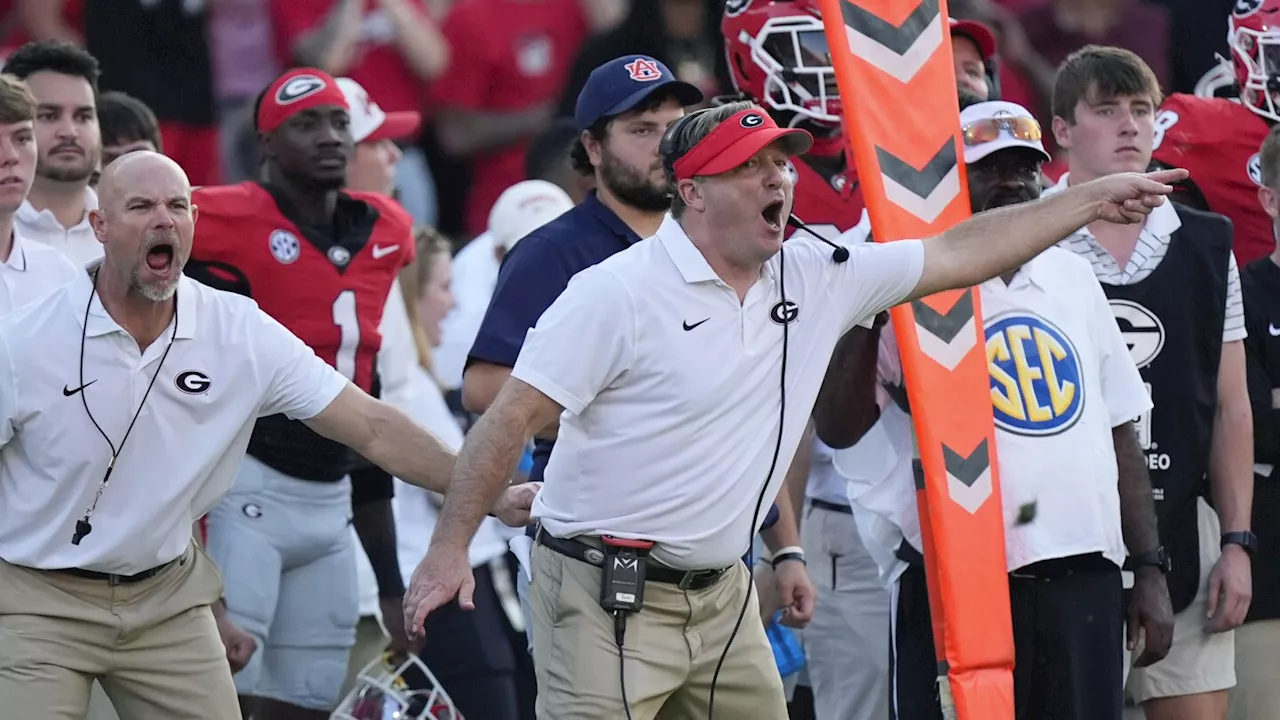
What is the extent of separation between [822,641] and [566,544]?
2009mm

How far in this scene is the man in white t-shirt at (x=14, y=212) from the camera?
20.5 feet

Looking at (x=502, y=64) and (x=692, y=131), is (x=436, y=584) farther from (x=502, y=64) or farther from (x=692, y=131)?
(x=502, y=64)

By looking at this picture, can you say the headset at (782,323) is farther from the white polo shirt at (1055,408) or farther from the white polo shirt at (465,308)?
the white polo shirt at (465,308)

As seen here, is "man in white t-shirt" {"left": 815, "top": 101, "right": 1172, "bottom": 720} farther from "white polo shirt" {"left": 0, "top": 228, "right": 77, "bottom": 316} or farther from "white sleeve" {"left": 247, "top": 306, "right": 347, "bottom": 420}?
"white polo shirt" {"left": 0, "top": 228, "right": 77, "bottom": 316}

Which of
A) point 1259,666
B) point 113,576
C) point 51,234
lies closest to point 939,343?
point 1259,666

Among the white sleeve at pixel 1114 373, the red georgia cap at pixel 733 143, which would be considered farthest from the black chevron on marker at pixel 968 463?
the red georgia cap at pixel 733 143

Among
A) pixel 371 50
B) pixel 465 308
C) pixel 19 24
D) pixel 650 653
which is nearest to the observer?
pixel 650 653

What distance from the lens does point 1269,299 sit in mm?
6758

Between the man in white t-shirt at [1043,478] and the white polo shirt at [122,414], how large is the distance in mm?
1563

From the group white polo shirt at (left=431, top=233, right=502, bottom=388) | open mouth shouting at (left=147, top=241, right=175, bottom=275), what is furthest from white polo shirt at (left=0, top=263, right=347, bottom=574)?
white polo shirt at (left=431, top=233, right=502, bottom=388)

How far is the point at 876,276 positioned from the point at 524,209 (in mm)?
3608

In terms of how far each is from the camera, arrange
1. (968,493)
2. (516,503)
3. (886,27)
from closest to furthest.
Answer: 1. (516,503)
2. (968,493)
3. (886,27)

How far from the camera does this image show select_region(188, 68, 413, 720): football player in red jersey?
696 centimetres

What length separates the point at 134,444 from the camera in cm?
532
